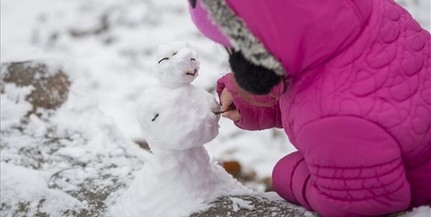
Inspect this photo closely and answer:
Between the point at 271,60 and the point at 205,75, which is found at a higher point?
the point at 271,60

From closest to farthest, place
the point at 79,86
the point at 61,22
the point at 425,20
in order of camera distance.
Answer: the point at 79,86 < the point at 425,20 < the point at 61,22

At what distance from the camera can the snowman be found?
1.08m

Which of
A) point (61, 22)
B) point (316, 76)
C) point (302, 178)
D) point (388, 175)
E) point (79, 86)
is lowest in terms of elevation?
point (61, 22)

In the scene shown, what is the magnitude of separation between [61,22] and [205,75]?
3.36 ft

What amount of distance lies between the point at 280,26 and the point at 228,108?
0.31 meters

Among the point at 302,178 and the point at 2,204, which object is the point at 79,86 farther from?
the point at 302,178

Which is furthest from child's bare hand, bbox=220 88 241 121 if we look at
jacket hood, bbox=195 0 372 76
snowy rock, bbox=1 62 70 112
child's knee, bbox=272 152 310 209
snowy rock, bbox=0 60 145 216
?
snowy rock, bbox=1 62 70 112

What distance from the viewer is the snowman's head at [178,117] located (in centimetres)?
107

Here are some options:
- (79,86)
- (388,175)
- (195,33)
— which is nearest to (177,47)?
(388,175)

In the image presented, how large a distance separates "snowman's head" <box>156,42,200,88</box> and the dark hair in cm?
20

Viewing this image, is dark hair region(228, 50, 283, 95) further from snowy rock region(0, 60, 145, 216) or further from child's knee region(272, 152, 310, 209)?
snowy rock region(0, 60, 145, 216)

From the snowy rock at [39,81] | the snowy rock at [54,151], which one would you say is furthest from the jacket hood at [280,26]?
the snowy rock at [39,81]

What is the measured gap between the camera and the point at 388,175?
2.97ft

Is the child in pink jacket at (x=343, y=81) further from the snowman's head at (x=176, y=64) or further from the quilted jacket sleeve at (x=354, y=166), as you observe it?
the snowman's head at (x=176, y=64)
